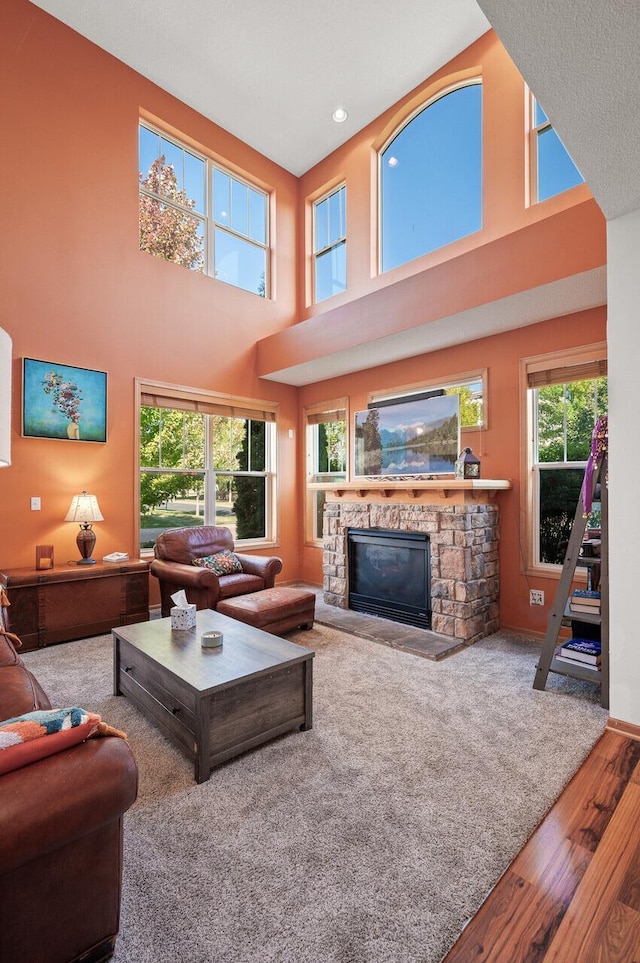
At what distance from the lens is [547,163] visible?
3.89 metres

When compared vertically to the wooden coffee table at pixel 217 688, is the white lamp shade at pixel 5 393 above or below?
above

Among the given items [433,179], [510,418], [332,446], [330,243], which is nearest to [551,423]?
[510,418]

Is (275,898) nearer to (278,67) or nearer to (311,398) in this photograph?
(311,398)

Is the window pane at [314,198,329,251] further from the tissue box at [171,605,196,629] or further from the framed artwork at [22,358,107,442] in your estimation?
the tissue box at [171,605,196,629]

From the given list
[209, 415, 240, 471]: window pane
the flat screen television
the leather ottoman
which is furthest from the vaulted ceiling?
the leather ottoman

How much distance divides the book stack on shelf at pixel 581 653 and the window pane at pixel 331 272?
453 cm

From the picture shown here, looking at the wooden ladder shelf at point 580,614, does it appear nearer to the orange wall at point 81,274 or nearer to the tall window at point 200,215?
the orange wall at point 81,274

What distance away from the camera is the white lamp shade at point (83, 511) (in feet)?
13.0

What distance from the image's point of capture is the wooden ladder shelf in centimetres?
267

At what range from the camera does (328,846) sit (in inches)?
62.2

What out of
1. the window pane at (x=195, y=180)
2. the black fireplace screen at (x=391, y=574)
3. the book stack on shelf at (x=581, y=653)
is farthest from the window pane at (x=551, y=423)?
the window pane at (x=195, y=180)

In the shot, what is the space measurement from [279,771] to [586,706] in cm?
180

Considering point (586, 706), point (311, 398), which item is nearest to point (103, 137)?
point (311, 398)

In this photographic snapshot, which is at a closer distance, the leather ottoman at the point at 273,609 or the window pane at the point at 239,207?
the leather ottoman at the point at 273,609
